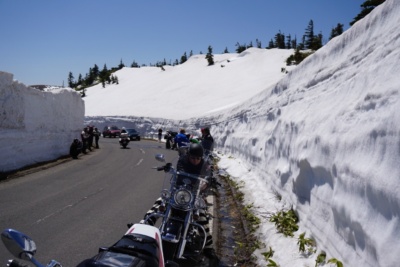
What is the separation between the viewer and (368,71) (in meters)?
Answer: 5.84

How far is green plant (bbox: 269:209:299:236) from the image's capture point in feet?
22.0

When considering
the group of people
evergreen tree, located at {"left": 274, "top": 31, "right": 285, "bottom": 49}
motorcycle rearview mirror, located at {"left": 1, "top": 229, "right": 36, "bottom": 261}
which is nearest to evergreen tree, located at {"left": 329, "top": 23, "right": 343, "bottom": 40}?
evergreen tree, located at {"left": 274, "top": 31, "right": 285, "bottom": 49}

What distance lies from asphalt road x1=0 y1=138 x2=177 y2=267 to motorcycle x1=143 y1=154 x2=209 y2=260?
5.35 ft

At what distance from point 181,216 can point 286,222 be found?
2.42 m

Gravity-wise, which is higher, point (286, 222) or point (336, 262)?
point (336, 262)

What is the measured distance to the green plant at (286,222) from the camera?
6.71 m

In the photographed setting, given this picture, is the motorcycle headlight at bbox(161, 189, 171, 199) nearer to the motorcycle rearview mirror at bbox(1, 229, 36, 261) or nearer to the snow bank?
the snow bank

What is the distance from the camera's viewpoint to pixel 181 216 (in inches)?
222

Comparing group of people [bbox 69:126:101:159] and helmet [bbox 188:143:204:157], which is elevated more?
helmet [bbox 188:143:204:157]

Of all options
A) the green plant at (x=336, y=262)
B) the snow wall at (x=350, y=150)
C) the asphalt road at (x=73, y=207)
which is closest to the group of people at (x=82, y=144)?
the asphalt road at (x=73, y=207)

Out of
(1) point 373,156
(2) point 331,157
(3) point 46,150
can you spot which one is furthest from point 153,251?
(3) point 46,150

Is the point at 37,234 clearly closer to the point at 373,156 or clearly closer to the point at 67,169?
the point at 373,156

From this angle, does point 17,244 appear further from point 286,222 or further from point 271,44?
point 271,44

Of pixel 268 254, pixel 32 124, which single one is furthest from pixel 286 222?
pixel 32 124
